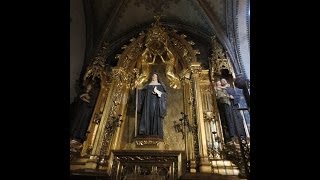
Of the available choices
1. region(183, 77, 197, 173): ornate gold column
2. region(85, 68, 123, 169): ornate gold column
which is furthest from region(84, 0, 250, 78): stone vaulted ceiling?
region(85, 68, 123, 169): ornate gold column

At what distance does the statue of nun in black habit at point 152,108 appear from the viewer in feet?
26.9

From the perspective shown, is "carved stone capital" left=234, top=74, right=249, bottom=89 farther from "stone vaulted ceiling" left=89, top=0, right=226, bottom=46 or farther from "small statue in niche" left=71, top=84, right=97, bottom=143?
"small statue in niche" left=71, top=84, right=97, bottom=143

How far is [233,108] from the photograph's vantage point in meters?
8.26

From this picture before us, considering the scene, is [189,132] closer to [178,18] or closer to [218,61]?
[218,61]

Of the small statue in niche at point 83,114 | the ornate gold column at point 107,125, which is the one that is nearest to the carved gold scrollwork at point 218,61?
the ornate gold column at point 107,125

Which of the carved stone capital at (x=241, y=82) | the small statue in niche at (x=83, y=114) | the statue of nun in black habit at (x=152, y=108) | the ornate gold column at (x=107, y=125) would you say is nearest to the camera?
the ornate gold column at (x=107, y=125)

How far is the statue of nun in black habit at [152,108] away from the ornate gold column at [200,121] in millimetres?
961

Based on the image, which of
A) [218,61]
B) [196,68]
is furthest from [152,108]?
[218,61]

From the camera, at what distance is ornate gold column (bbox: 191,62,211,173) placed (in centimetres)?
713

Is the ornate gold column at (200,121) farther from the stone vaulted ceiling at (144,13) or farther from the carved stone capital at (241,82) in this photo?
the stone vaulted ceiling at (144,13)

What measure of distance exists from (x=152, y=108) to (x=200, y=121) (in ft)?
4.68
